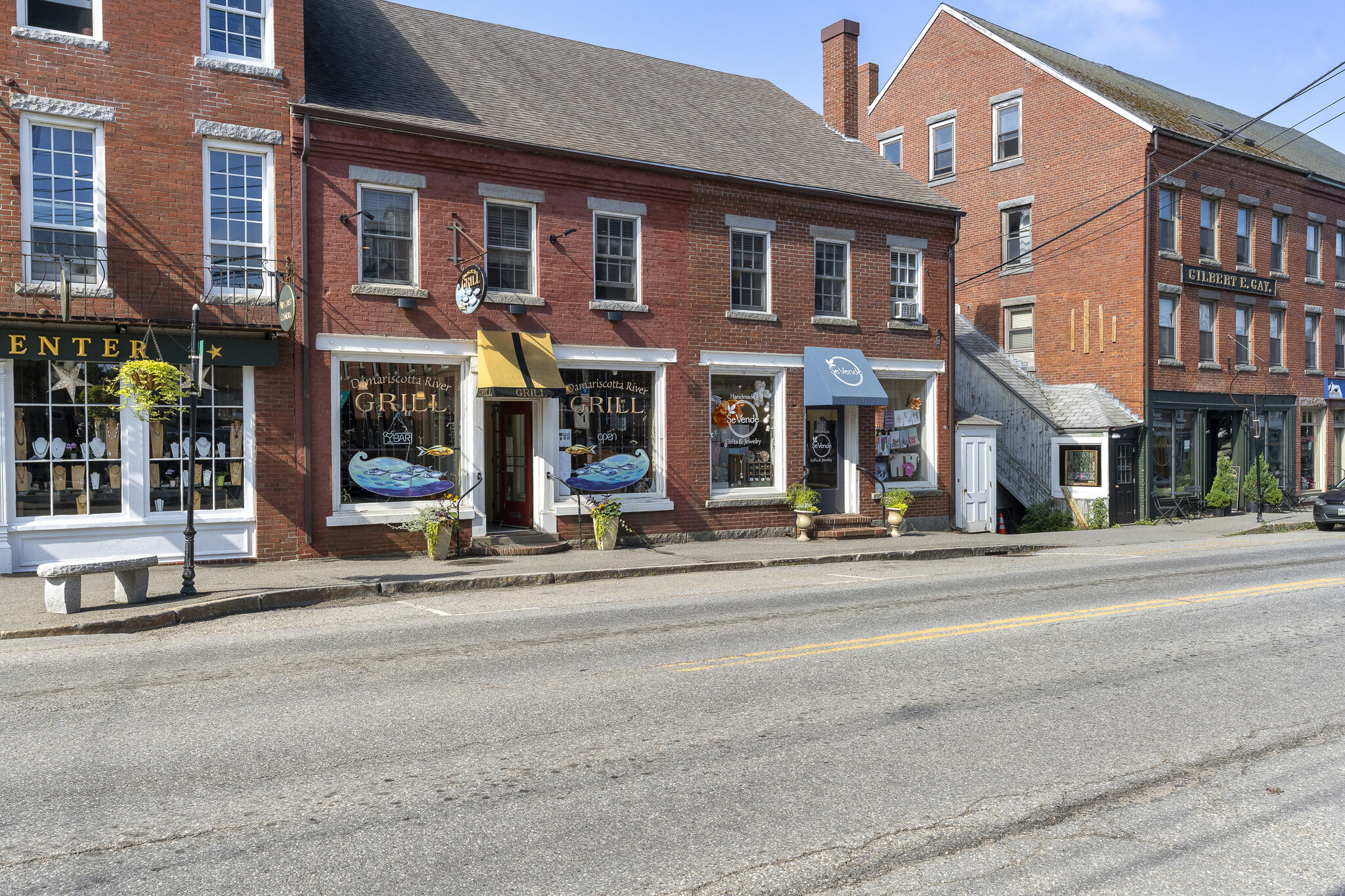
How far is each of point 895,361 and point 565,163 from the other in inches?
324

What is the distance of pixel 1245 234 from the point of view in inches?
1125

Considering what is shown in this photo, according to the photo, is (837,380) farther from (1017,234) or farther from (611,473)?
(1017,234)

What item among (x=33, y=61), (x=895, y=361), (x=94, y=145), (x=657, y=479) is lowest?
(x=657, y=479)

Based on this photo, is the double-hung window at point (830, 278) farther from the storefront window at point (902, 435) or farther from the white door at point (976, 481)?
the white door at point (976, 481)

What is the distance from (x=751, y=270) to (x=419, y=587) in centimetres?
959

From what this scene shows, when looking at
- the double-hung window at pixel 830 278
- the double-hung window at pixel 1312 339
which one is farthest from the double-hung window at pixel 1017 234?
the double-hung window at pixel 1312 339

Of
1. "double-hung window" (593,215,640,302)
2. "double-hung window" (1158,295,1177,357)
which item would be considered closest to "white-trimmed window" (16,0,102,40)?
"double-hung window" (593,215,640,302)

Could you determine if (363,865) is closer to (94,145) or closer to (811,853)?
(811,853)

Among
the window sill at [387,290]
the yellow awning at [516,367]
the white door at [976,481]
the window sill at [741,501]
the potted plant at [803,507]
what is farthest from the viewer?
the white door at [976,481]

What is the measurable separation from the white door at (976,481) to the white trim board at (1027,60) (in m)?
9.77

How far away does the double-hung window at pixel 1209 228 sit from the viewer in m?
27.1

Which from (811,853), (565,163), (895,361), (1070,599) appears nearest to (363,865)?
(811,853)

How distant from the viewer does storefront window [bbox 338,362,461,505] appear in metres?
15.4

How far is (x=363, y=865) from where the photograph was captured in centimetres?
421
